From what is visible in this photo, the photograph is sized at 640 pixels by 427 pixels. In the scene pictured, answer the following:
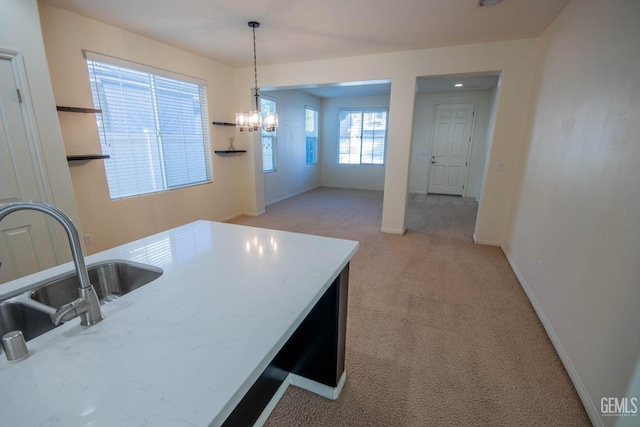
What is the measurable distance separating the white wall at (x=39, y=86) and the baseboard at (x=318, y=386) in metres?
2.21

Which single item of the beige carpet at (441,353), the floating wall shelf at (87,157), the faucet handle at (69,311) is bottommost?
the beige carpet at (441,353)

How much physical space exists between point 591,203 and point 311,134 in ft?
22.2

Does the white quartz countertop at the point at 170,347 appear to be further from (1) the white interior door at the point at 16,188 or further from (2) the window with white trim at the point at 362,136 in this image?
(2) the window with white trim at the point at 362,136

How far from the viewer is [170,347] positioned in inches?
30.2

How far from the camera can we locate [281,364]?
1556 mm

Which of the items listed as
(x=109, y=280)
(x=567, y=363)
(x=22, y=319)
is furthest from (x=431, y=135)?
(x=22, y=319)

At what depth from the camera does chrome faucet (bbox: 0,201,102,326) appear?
78cm

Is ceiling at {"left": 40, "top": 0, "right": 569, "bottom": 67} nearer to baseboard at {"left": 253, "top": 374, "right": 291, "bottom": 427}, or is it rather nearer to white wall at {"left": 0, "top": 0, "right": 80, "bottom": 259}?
white wall at {"left": 0, "top": 0, "right": 80, "bottom": 259}

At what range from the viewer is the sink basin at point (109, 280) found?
118 centimetres

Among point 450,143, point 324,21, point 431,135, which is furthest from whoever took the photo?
point 431,135

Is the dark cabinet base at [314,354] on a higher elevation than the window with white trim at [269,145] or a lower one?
lower

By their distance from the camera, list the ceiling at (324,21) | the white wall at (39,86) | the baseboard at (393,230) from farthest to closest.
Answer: the baseboard at (393,230) → the ceiling at (324,21) → the white wall at (39,86)

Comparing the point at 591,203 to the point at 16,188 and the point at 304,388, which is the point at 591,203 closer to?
the point at 304,388

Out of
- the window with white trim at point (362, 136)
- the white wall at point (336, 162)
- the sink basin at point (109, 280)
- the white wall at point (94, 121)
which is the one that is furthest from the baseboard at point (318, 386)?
the window with white trim at point (362, 136)
